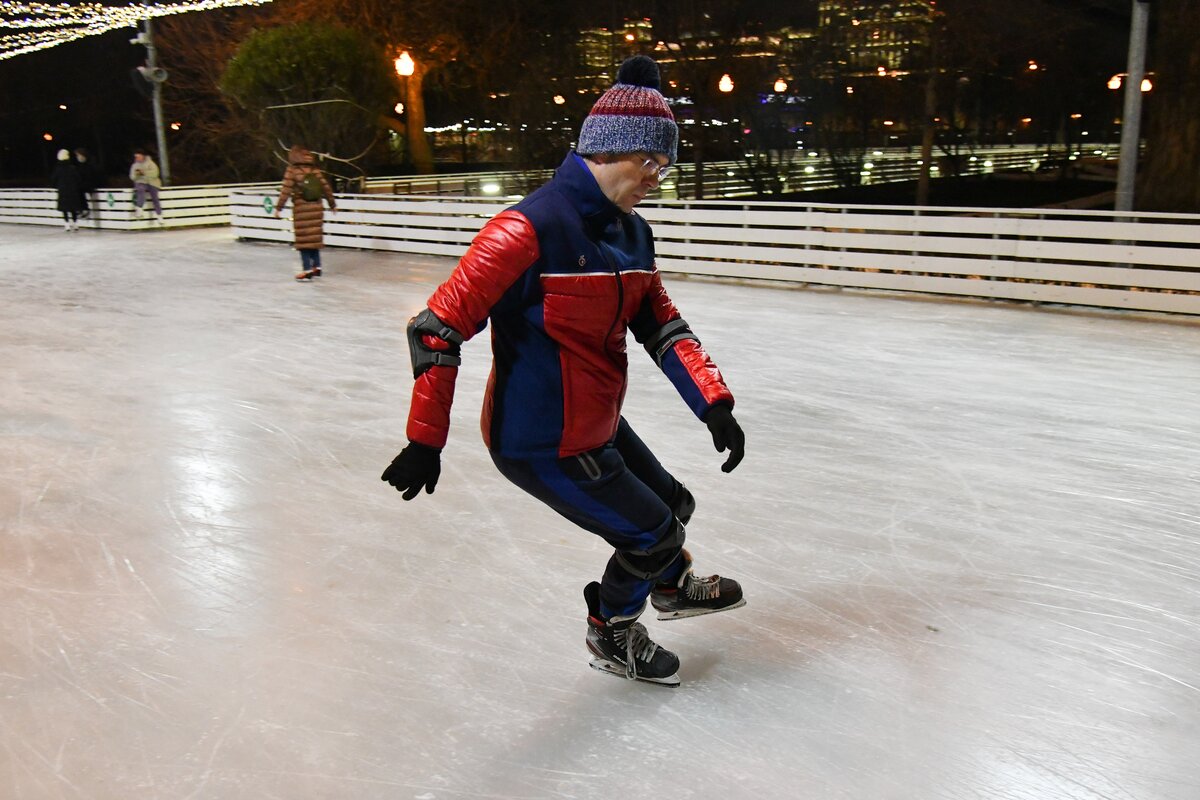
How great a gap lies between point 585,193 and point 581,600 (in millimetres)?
1469

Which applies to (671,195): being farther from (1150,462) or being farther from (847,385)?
(1150,462)

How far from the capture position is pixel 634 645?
272cm

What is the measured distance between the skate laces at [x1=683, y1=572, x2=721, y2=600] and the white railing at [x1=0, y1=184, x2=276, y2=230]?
1751 cm

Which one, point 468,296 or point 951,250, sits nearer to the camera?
point 468,296

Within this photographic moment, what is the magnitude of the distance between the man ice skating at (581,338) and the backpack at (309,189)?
8.88 m

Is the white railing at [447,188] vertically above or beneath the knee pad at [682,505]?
above

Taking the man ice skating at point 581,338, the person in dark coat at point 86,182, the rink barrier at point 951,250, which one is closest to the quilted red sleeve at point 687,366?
the man ice skating at point 581,338

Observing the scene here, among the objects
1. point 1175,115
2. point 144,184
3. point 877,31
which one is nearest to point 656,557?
point 1175,115

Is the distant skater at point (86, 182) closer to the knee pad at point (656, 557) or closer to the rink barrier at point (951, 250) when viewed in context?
the rink barrier at point (951, 250)

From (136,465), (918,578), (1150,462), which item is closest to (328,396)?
(136,465)

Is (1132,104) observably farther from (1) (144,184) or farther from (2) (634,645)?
(1) (144,184)

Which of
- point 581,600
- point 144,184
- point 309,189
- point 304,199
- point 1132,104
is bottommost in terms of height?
point 581,600

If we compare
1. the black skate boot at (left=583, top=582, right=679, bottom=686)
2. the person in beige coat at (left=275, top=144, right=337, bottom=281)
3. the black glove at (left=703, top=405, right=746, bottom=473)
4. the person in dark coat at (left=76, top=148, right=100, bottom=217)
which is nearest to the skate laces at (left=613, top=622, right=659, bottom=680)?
the black skate boot at (left=583, top=582, right=679, bottom=686)

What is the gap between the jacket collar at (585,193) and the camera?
2309mm
